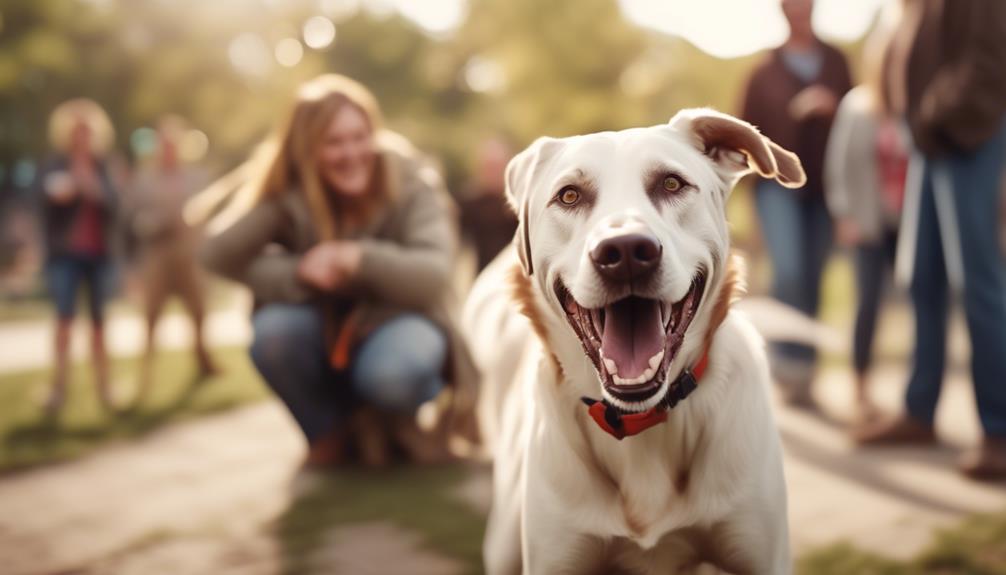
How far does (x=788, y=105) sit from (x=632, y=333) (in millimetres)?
3851

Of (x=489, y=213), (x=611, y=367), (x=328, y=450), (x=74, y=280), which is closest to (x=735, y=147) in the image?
(x=611, y=367)

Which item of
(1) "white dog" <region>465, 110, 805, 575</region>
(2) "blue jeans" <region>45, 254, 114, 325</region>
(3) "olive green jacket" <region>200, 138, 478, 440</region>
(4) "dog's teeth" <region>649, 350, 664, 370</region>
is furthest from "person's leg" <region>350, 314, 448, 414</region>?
(2) "blue jeans" <region>45, 254, 114, 325</region>

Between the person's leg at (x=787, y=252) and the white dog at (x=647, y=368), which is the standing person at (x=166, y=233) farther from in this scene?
the white dog at (x=647, y=368)

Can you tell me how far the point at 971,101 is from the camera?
11.5ft

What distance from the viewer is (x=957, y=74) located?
3.54 metres

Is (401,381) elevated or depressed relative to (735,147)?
depressed

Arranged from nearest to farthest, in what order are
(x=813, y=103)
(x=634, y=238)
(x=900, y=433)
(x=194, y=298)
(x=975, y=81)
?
(x=634, y=238) → (x=975, y=81) → (x=900, y=433) → (x=813, y=103) → (x=194, y=298)

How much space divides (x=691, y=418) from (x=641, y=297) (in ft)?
1.36

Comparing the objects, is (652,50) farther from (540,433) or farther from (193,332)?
(540,433)

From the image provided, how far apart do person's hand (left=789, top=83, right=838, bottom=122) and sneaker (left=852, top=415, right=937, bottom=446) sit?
1922mm

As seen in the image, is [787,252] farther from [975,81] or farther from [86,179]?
[86,179]

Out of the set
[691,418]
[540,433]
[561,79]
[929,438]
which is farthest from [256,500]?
[561,79]

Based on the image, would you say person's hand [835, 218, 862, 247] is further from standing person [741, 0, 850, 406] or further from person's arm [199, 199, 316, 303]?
person's arm [199, 199, 316, 303]

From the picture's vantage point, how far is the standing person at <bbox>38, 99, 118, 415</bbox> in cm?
622
